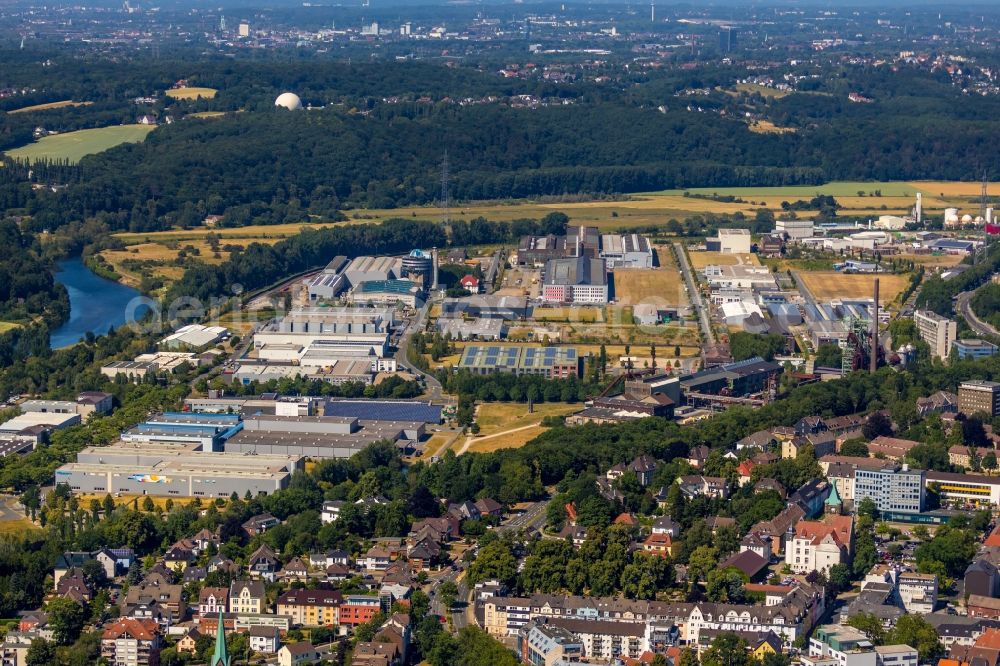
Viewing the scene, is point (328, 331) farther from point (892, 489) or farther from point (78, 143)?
point (78, 143)

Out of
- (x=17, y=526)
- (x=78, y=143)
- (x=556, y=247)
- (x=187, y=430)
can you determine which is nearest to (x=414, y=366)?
(x=187, y=430)

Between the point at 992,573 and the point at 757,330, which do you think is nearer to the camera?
the point at 992,573

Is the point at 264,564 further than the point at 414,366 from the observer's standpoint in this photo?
No

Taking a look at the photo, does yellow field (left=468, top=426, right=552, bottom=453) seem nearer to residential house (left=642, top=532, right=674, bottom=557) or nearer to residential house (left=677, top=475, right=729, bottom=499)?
residential house (left=677, top=475, right=729, bottom=499)

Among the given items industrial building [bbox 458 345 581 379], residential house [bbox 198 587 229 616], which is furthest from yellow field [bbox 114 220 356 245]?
residential house [bbox 198 587 229 616]

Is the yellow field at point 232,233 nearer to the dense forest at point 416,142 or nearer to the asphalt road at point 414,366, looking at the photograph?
the dense forest at point 416,142

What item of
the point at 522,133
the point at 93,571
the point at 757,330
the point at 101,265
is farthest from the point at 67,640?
the point at 522,133

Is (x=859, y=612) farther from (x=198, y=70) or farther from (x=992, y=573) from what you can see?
(x=198, y=70)

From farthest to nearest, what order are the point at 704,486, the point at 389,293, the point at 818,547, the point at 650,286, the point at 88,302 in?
the point at 650,286 → the point at 88,302 → the point at 389,293 → the point at 704,486 → the point at 818,547

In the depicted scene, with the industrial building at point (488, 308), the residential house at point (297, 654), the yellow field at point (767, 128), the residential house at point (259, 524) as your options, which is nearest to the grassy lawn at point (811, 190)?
the yellow field at point (767, 128)
